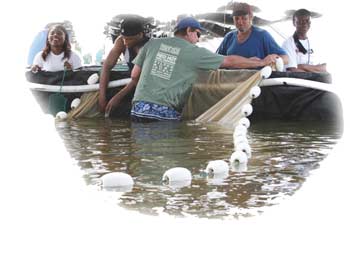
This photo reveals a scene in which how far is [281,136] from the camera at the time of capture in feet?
18.7

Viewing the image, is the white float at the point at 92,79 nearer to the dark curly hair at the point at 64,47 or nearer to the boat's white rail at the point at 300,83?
the dark curly hair at the point at 64,47

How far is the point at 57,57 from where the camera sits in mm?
7996

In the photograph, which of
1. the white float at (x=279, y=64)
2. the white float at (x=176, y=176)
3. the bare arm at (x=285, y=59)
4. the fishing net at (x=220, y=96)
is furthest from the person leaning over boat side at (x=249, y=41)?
the white float at (x=176, y=176)

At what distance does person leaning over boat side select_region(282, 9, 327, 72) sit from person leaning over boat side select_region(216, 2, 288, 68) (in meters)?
0.52

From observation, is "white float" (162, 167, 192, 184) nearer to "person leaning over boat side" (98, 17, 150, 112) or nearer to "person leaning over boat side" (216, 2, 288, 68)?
"person leaning over boat side" (216, 2, 288, 68)

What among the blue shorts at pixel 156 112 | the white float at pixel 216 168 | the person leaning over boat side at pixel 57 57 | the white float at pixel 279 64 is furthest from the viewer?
the person leaning over boat side at pixel 57 57

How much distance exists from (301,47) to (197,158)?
3680 millimetres

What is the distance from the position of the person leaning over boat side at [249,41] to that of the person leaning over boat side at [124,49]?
1.13 meters

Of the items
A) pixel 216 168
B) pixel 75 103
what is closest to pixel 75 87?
pixel 75 103

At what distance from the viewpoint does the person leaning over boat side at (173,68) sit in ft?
22.1

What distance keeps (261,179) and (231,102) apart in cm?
287

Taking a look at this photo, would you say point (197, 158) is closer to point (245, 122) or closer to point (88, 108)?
point (245, 122)

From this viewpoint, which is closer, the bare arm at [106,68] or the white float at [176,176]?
the white float at [176,176]

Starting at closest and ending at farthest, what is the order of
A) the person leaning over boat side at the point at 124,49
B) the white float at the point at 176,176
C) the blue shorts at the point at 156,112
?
the white float at the point at 176,176, the blue shorts at the point at 156,112, the person leaning over boat side at the point at 124,49
